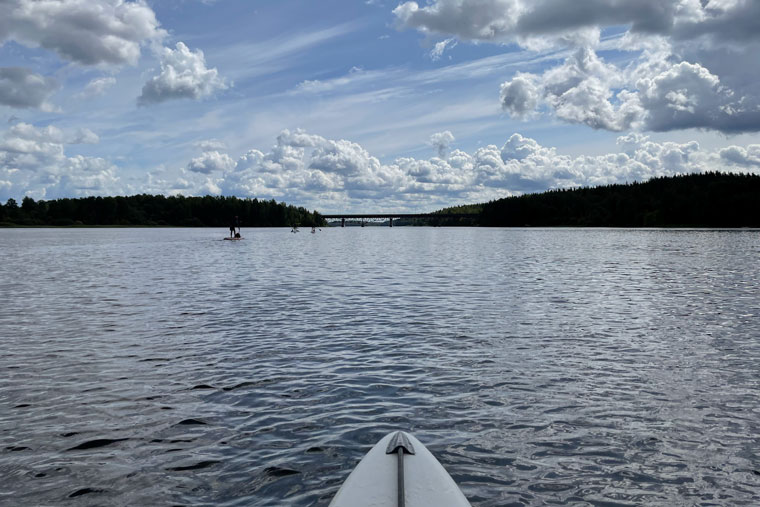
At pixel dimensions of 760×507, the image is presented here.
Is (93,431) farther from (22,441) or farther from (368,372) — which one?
(368,372)

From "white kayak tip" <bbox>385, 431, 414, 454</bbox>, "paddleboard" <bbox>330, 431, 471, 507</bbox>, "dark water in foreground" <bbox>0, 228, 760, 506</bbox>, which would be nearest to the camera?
"paddleboard" <bbox>330, 431, 471, 507</bbox>

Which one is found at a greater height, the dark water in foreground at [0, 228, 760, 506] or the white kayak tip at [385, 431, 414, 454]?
the white kayak tip at [385, 431, 414, 454]

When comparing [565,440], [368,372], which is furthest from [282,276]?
[565,440]

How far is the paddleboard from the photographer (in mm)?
6570

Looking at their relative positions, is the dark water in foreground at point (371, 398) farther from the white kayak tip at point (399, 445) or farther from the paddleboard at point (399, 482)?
the white kayak tip at point (399, 445)

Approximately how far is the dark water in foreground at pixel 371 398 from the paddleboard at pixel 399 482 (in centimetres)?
72

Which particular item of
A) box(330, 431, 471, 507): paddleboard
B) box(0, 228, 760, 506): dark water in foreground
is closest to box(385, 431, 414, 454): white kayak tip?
box(330, 431, 471, 507): paddleboard

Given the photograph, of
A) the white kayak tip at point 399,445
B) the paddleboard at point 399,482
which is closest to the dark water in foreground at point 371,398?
the paddleboard at point 399,482

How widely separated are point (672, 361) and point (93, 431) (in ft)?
46.6

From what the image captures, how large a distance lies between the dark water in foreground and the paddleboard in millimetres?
716

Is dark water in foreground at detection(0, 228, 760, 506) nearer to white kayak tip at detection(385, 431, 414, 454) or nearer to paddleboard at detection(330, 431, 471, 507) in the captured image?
paddleboard at detection(330, 431, 471, 507)

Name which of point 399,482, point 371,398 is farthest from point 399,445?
point 371,398

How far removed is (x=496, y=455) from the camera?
28.9 feet

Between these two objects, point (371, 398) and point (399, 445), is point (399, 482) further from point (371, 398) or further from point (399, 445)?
point (371, 398)
